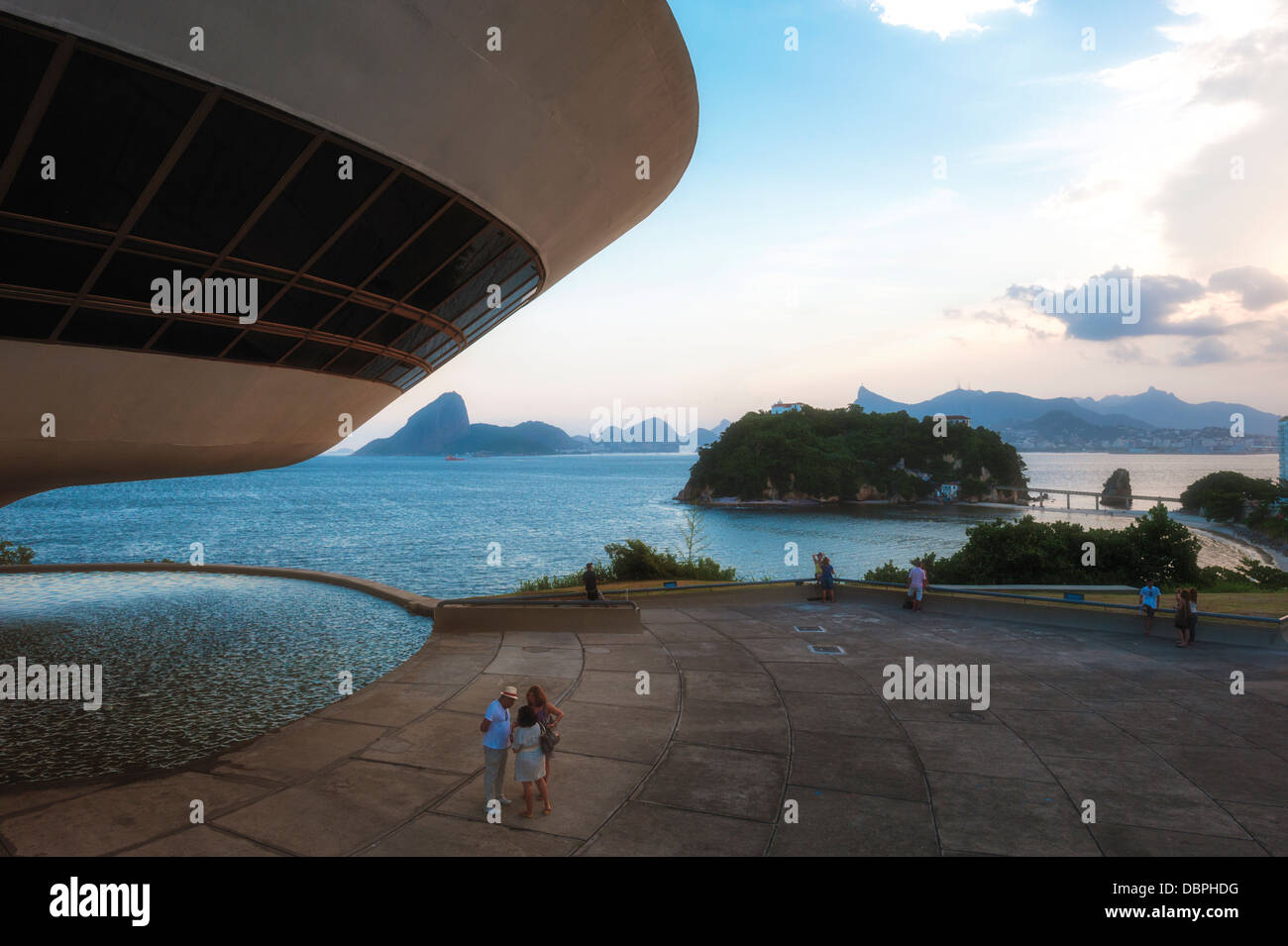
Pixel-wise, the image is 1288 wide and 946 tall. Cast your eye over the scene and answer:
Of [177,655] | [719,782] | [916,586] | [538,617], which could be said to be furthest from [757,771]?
[177,655]

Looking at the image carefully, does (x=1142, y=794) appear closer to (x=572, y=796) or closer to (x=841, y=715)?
(x=841, y=715)

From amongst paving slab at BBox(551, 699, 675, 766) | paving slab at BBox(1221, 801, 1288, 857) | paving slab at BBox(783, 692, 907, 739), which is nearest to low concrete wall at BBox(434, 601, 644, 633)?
paving slab at BBox(551, 699, 675, 766)

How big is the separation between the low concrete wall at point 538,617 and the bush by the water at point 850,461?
121m

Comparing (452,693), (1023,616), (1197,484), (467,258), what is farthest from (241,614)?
(1197,484)

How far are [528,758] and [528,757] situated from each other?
1cm

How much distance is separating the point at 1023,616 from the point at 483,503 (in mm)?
123653

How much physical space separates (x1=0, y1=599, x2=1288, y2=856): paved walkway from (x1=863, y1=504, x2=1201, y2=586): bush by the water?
11.7 m

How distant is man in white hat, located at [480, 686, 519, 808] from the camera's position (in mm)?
7078

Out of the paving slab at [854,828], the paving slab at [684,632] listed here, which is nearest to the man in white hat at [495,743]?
the paving slab at [854,828]

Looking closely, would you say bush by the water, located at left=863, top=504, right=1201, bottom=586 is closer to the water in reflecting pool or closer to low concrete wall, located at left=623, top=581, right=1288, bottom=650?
low concrete wall, located at left=623, top=581, right=1288, bottom=650

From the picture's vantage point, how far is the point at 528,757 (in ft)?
23.2

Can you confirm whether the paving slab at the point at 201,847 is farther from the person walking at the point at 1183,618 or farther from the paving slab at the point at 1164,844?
the person walking at the point at 1183,618

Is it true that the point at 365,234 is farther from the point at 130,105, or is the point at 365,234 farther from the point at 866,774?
the point at 866,774

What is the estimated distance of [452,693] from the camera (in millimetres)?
11367
